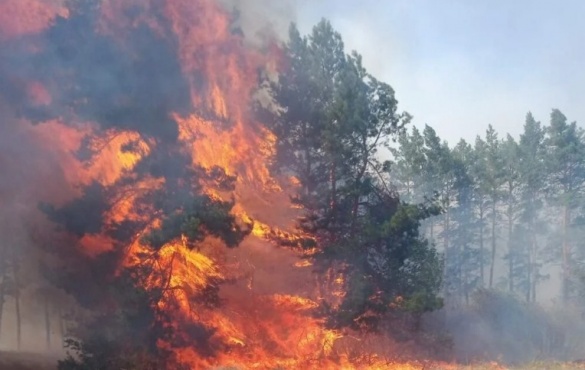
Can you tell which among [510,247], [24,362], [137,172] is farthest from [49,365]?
[510,247]

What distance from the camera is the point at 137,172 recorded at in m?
18.3

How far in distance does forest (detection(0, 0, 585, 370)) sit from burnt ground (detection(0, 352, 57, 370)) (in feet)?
4.44

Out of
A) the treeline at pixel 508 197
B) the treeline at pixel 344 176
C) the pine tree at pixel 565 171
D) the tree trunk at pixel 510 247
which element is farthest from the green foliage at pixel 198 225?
the tree trunk at pixel 510 247

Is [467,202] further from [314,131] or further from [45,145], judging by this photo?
[45,145]

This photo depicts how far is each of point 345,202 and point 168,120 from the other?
729cm

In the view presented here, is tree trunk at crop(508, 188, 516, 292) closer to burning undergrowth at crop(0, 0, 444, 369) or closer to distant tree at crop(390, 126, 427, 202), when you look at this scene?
distant tree at crop(390, 126, 427, 202)

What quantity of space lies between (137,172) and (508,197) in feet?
120

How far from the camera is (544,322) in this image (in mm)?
36875

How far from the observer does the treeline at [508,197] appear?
42.9 metres

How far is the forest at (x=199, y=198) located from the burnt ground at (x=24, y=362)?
135 centimetres

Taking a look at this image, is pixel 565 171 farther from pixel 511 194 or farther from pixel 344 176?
pixel 344 176

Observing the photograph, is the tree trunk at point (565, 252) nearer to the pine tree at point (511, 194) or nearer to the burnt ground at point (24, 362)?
the pine tree at point (511, 194)

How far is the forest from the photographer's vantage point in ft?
57.7

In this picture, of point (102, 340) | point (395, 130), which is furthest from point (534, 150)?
point (102, 340)
